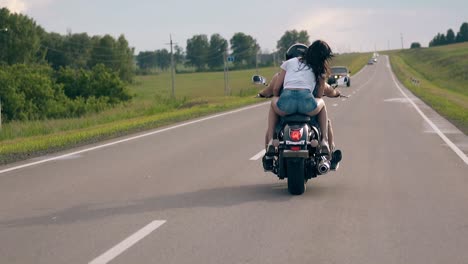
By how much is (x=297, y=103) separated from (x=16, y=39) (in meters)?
93.8

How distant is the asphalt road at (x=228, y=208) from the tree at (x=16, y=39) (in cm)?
8690

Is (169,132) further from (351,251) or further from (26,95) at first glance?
(26,95)

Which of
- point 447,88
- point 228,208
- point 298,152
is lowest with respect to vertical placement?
point 447,88

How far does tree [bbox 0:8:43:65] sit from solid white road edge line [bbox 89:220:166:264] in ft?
309

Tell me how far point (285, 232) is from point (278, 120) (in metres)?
2.65

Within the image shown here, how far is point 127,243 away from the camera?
23.1 ft

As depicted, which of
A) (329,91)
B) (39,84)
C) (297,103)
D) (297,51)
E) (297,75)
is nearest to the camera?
(297,103)

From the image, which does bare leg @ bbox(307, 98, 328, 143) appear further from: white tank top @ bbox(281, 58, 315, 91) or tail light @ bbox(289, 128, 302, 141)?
tail light @ bbox(289, 128, 302, 141)

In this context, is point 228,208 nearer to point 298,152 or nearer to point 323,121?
point 298,152

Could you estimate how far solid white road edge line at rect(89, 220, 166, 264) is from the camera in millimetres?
6441

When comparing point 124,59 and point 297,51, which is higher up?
point 124,59

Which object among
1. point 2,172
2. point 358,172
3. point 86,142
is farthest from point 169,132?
point 358,172

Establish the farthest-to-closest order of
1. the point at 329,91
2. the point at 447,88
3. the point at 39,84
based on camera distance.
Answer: the point at 447,88 → the point at 39,84 → the point at 329,91

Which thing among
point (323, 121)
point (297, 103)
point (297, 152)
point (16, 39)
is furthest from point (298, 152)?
point (16, 39)
